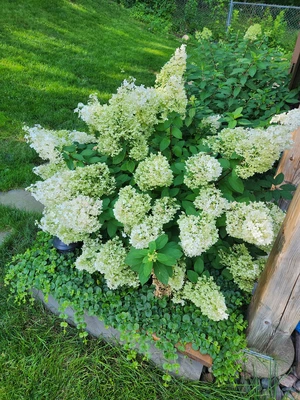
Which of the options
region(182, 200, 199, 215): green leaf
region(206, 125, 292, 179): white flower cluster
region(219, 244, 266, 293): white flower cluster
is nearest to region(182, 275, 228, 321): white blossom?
region(219, 244, 266, 293): white flower cluster

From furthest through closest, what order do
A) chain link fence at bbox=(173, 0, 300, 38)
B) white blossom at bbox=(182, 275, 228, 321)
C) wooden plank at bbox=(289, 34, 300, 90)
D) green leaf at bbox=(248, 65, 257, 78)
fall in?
chain link fence at bbox=(173, 0, 300, 38), wooden plank at bbox=(289, 34, 300, 90), green leaf at bbox=(248, 65, 257, 78), white blossom at bbox=(182, 275, 228, 321)

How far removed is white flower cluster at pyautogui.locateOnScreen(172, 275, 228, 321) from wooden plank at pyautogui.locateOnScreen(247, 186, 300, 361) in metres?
0.21

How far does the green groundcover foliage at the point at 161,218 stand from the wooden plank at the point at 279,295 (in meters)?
0.09

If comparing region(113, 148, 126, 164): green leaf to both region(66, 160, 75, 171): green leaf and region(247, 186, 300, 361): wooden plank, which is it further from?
region(247, 186, 300, 361): wooden plank

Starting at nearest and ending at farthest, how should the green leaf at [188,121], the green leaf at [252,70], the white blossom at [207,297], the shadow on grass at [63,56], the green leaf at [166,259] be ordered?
the green leaf at [166,259] → the white blossom at [207,297] → the green leaf at [188,121] → the green leaf at [252,70] → the shadow on grass at [63,56]

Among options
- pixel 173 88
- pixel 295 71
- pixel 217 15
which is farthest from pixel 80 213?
pixel 217 15

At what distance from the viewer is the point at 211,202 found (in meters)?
1.46

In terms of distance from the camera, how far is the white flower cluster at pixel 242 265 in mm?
1687

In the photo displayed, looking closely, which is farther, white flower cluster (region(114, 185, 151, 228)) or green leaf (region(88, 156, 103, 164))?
green leaf (region(88, 156, 103, 164))

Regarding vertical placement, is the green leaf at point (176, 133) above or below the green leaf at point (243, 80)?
below

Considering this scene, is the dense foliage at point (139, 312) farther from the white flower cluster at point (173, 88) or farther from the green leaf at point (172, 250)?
the white flower cluster at point (173, 88)

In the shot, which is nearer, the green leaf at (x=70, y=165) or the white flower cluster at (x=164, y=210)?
the white flower cluster at (x=164, y=210)

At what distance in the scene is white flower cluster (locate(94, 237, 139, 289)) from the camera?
1621 mm

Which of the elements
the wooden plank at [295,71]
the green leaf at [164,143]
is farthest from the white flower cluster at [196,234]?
the wooden plank at [295,71]
